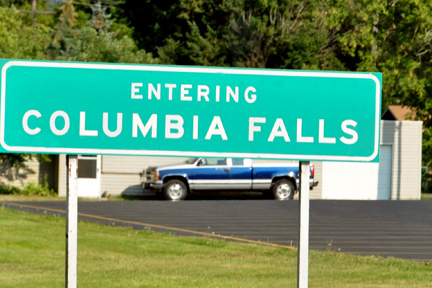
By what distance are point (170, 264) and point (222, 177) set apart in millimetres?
17989

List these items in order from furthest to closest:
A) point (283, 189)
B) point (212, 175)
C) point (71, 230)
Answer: point (283, 189)
point (212, 175)
point (71, 230)

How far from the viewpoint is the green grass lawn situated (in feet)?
38.1

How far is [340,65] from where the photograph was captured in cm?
4428

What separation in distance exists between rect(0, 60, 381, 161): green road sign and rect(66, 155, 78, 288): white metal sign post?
23 centimetres

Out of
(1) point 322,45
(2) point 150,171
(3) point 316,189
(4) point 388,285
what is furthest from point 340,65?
(4) point 388,285

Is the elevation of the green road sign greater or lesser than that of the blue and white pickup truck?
greater

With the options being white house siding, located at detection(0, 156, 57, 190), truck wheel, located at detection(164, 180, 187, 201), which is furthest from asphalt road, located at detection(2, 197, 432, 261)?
white house siding, located at detection(0, 156, 57, 190)

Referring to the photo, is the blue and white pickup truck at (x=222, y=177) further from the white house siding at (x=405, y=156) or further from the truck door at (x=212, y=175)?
the white house siding at (x=405, y=156)

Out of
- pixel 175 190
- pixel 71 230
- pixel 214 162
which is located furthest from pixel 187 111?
pixel 214 162

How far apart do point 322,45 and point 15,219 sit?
25143 millimetres

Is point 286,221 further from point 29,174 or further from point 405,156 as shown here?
point 29,174

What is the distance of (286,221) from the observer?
2341 cm

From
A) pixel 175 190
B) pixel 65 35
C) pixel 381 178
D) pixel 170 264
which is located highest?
pixel 65 35

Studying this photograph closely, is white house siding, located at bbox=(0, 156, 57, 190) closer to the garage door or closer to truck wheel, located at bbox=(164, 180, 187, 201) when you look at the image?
truck wheel, located at bbox=(164, 180, 187, 201)
